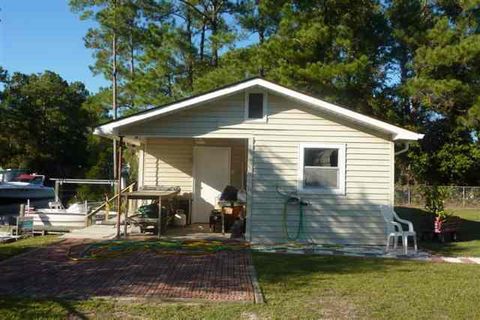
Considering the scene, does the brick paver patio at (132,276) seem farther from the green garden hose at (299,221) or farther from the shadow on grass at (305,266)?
the green garden hose at (299,221)

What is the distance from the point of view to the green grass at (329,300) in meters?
6.10

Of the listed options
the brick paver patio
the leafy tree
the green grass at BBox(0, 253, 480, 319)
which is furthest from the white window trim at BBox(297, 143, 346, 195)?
the leafy tree

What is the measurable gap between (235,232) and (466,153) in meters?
22.3

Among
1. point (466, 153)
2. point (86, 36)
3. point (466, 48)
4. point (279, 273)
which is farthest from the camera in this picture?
point (86, 36)

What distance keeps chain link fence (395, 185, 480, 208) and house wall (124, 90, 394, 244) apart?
1664cm

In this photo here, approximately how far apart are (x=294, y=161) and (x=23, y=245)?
5.95 m

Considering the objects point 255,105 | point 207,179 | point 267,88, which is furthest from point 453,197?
point 267,88

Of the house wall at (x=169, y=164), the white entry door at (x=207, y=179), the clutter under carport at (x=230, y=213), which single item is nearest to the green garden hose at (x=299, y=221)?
the clutter under carport at (x=230, y=213)

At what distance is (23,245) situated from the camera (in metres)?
11.1

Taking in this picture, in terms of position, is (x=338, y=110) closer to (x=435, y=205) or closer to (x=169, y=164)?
(x=435, y=205)

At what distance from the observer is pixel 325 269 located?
902 cm

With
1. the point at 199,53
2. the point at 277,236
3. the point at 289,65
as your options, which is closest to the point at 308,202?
the point at 277,236

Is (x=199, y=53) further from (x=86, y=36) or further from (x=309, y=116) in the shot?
(x=309, y=116)

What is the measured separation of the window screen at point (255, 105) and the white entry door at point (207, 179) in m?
2.97
